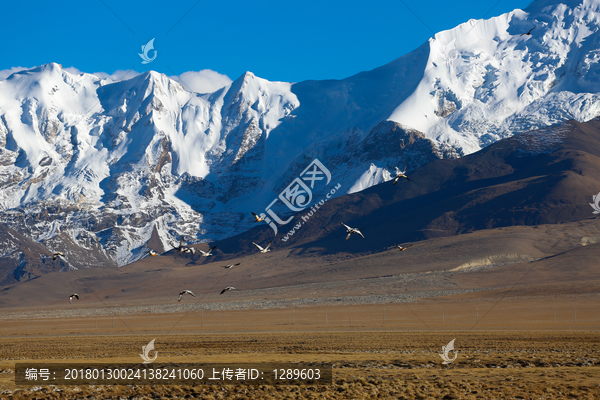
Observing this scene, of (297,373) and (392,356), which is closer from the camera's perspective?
(297,373)

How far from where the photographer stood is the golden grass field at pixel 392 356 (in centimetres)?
2409

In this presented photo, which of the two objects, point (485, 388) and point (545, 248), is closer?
point (485, 388)

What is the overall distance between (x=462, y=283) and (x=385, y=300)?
26.2 m

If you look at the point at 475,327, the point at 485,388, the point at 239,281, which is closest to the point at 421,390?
the point at 485,388

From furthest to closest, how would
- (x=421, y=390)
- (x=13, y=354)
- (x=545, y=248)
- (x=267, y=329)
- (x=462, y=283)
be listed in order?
(x=545, y=248), (x=462, y=283), (x=267, y=329), (x=13, y=354), (x=421, y=390)

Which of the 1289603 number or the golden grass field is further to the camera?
the 1289603 number

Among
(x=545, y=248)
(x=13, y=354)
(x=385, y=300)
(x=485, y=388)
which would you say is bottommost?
(x=485, y=388)

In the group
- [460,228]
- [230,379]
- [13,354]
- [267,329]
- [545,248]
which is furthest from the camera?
[460,228]

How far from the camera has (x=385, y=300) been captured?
10800 cm

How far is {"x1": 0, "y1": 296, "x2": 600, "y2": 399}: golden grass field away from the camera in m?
24.1

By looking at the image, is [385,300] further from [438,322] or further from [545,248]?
[545,248]

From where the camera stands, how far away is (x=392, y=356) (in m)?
36.7

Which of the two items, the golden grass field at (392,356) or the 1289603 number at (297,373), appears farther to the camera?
the 1289603 number at (297,373)

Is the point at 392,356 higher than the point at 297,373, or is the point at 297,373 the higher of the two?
the point at 392,356
